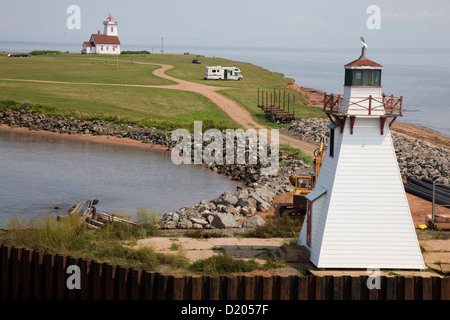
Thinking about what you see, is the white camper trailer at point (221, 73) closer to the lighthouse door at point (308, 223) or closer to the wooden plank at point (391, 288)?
the lighthouse door at point (308, 223)

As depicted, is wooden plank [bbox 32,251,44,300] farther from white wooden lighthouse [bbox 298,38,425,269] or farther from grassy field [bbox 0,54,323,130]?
grassy field [bbox 0,54,323,130]

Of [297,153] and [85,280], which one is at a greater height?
[297,153]

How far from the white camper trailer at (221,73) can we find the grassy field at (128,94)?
1.85 metres

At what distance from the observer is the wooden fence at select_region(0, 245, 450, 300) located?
67.9ft

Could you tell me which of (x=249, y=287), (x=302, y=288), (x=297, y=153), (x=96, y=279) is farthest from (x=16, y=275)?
(x=297, y=153)

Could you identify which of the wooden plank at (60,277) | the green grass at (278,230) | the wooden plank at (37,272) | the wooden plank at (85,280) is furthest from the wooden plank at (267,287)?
the green grass at (278,230)

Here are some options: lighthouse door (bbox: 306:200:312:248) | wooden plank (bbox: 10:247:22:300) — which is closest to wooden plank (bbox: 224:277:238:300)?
lighthouse door (bbox: 306:200:312:248)

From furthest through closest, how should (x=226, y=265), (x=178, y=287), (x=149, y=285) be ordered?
1. (x=226, y=265)
2. (x=149, y=285)
3. (x=178, y=287)

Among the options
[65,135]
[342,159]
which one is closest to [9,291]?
[342,159]

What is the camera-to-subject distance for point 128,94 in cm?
8719

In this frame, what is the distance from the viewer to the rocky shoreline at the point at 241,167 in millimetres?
33938

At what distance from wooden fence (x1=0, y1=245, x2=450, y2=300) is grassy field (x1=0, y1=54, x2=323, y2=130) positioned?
48.1 metres

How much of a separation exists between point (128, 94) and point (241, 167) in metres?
37.4

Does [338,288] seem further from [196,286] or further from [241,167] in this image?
[241,167]
